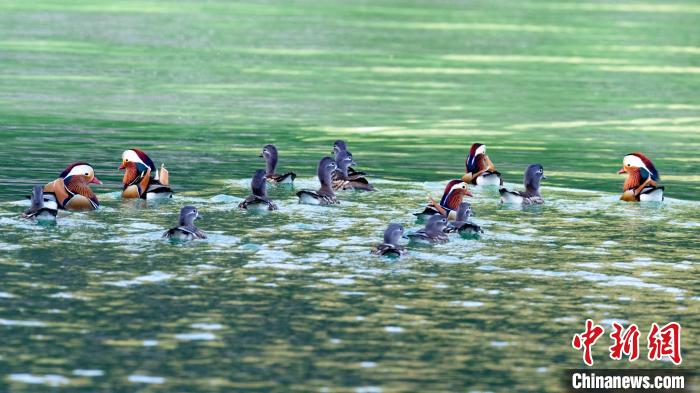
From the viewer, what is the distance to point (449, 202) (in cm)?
2027

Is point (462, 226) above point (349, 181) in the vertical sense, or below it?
below

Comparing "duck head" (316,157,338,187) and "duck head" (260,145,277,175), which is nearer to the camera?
"duck head" (316,157,338,187)

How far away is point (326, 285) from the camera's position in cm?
1555

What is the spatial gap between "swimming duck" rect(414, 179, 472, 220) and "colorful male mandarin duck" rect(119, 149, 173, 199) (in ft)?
12.1

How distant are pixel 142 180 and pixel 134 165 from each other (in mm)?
1087

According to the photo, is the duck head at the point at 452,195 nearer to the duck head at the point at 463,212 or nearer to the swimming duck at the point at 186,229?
the duck head at the point at 463,212

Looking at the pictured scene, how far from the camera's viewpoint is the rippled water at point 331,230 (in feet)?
43.0

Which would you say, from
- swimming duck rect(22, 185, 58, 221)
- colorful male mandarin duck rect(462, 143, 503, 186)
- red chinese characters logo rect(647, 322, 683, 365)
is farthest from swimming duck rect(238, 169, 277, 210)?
red chinese characters logo rect(647, 322, 683, 365)

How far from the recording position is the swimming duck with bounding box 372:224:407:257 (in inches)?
659

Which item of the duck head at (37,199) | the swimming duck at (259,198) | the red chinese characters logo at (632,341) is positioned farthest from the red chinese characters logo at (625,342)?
the duck head at (37,199)

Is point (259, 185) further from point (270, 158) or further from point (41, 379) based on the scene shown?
point (41, 379)

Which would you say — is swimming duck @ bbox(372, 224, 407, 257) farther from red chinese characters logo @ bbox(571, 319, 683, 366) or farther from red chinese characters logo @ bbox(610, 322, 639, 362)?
red chinese characters logo @ bbox(610, 322, 639, 362)

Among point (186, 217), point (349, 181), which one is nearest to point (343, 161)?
point (349, 181)

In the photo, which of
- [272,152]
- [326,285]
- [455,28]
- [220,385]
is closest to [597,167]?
[272,152]
